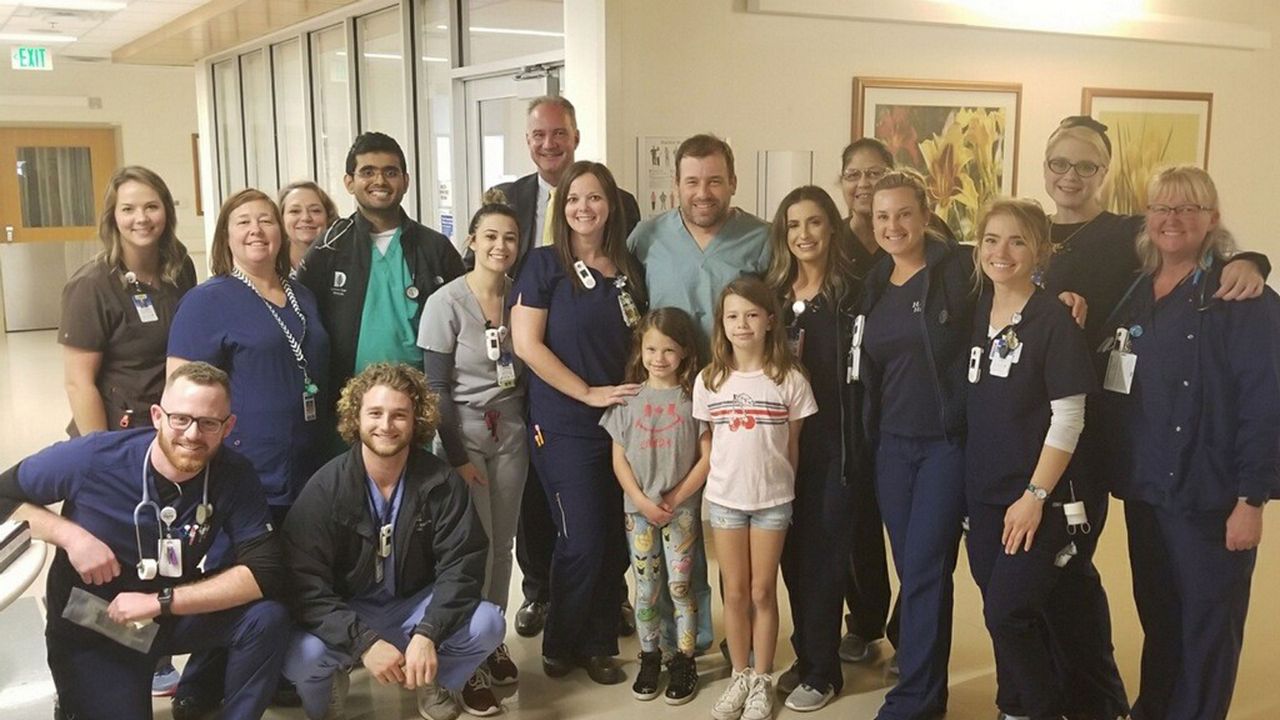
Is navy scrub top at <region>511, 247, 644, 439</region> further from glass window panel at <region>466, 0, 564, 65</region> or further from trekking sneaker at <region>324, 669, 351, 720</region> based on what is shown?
glass window panel at <region>466, 0, 564, 65</region>

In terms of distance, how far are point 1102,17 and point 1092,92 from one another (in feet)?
1.35

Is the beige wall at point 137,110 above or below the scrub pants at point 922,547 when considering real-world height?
above

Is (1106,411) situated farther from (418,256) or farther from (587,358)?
(418,256)

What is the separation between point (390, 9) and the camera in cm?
753

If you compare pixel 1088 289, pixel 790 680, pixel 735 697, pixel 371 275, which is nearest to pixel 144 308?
pixel 371 275

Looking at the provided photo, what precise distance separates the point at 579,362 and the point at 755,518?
2.24ft

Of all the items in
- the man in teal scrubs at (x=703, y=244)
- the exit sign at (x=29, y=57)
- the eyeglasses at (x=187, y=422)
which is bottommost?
the eyeglasses at (x=187, y=422)

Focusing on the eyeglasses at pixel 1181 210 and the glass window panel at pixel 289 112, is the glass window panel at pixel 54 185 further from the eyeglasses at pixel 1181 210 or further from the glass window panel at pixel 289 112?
the eyeglasses at pixel 1181 210

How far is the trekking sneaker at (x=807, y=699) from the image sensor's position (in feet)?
9.95

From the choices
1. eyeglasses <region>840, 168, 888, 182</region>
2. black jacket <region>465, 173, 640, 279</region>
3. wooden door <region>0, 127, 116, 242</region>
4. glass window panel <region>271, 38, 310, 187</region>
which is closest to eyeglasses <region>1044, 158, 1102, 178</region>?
eyeglasses <region>840, 168, 888, 182</region>

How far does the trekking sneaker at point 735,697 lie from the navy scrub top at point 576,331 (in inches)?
31.9

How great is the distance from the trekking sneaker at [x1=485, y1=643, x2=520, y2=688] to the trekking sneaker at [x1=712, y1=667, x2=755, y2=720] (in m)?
0.64

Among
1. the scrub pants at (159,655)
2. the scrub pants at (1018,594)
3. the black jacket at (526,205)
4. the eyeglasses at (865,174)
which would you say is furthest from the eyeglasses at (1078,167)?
the scrub pants at (159,655)

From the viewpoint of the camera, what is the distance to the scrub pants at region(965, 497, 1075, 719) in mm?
2561
